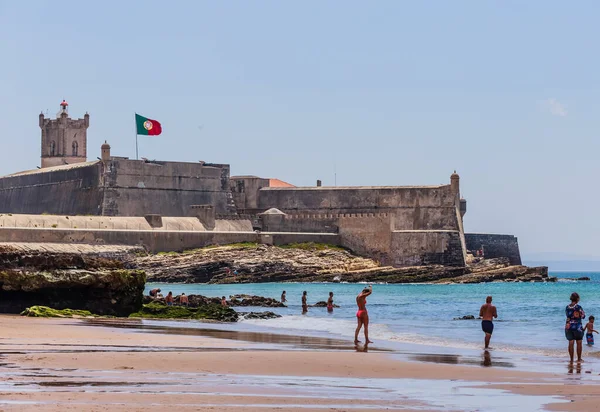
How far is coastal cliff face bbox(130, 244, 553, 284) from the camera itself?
53469 mm

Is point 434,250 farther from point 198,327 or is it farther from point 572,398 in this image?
point 572,398

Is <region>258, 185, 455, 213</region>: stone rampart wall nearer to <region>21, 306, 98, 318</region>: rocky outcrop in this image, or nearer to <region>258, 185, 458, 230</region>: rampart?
<region>258, 185, 458, 230</region>: rampart

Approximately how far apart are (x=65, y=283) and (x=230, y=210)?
4517 centimetres

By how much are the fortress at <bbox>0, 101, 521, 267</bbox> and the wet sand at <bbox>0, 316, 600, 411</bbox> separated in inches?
1626

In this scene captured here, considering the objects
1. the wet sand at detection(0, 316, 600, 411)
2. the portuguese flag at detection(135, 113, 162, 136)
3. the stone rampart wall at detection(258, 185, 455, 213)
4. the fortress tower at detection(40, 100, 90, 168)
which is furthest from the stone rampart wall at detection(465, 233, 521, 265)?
the wet sand at detection(0, 316, 600, 411)

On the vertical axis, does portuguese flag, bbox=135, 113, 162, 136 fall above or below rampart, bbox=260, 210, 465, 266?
above

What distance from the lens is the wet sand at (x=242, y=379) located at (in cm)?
817

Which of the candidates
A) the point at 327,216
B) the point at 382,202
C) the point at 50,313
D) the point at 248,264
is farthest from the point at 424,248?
the point at 50,313

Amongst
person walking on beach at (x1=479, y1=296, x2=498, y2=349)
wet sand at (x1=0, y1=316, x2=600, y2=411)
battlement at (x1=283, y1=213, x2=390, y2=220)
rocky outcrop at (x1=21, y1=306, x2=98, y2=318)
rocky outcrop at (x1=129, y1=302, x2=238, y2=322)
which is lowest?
rocky outcrop at (x1=129, y1=302, x2=238, y2=322)

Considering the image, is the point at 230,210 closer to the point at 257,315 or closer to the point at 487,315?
the point at 257,315

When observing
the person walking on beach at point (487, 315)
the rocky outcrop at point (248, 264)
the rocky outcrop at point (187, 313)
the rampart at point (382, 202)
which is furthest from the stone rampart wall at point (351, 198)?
the person walking on beach at point (487, 315)

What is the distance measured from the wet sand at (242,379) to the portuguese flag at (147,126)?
46.7m

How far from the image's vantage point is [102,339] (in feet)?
44.5

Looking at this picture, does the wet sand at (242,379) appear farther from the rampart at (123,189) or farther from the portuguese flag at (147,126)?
the portuguese flag at (147,126)
